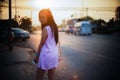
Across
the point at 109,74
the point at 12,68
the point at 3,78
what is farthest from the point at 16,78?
the point at 109,74

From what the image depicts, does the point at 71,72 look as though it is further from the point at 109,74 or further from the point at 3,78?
the point at 3,78

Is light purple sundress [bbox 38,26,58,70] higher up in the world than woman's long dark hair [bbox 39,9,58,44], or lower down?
lower down

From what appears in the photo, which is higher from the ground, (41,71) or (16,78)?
(41,71)

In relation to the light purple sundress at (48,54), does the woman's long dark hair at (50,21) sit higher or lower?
higher

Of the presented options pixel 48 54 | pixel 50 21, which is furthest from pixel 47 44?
pixel 50 21

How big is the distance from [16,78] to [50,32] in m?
3.50

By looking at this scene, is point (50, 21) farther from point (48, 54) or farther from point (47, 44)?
point (48, 54)

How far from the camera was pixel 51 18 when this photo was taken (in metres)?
4.63

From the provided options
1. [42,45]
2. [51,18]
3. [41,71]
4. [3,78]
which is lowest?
[3,78]

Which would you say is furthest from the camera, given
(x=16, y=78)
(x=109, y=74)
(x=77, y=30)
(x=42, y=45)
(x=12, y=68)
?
(x=77, y=30)

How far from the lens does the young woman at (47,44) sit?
4.47 m

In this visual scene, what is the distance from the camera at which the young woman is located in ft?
14.7

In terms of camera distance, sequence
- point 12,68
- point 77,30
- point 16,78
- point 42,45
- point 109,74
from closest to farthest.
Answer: point 42,45
point 16,78
point 109,74
point 12,68
point 77,30

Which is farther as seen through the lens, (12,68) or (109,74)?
(12,68)
